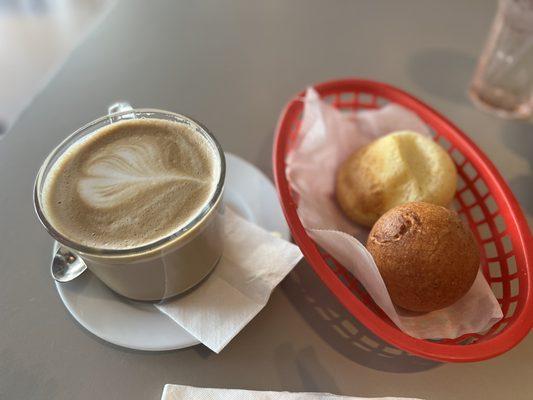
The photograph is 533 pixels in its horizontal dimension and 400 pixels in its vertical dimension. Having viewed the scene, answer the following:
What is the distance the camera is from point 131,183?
0.57 m

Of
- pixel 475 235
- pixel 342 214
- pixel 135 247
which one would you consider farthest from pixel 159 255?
pixel 475 235

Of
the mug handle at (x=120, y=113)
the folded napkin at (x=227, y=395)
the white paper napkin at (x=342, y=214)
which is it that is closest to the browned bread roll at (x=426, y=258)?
the white paper napkin at (x=342, y=214)

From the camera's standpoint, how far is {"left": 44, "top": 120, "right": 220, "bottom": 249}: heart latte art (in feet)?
1.74

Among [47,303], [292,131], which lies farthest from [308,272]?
[47,303]

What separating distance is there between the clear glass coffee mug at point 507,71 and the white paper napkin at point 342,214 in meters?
0.24

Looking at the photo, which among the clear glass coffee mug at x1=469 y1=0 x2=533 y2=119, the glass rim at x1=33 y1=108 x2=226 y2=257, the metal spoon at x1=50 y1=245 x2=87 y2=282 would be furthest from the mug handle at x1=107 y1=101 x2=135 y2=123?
the clear glass coffee mug at x1=469 y1=0 x2=533 y2=119

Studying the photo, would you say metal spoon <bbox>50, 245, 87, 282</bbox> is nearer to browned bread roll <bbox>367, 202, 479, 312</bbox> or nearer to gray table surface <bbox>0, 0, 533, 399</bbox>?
gray table surface <bbox>0, 0, 533, 399</bbox>

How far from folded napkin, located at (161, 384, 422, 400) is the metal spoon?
0.20m

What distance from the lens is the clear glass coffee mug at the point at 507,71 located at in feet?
2.67

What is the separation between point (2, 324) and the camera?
0.58 m

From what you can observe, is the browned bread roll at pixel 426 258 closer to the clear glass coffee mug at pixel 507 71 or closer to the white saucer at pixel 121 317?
the white saucer at pixel 121 317

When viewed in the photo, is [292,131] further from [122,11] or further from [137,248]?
[122,11]

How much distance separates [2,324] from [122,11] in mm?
839

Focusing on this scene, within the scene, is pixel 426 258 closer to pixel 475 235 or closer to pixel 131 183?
pixel 475 235
